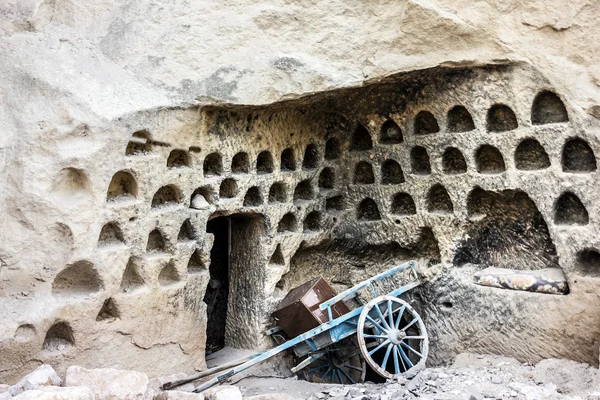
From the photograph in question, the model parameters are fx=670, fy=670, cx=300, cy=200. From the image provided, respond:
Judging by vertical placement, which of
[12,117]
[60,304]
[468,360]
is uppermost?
[12,117]

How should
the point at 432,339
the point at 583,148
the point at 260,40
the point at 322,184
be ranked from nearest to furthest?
1. the point at 583,148
2. the point at 260,40
3. the point at 432,339
4. the point at 322,184

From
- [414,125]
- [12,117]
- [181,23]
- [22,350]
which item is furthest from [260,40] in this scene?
[22,350]

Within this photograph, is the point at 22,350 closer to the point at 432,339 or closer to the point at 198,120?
the point at 198,120

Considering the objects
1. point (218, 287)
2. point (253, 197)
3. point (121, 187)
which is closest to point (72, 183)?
point (121, 187)

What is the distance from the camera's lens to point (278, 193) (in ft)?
22.0

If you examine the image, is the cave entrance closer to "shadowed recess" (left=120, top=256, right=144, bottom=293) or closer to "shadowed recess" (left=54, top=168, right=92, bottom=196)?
"shadowed recess" (left=120, top=256, right=144, bottom=293)

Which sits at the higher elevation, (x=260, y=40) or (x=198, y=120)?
(x=260, y=40)

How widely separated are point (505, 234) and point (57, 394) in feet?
13.3

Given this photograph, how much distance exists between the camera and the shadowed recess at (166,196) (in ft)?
18.6

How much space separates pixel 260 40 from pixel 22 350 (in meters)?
3.11

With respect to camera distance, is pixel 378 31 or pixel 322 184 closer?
pixel 378 31

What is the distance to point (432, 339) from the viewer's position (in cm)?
638

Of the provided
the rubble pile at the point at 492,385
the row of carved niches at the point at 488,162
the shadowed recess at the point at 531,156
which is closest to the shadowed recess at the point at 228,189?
the row of carved niches at the point at 488,162

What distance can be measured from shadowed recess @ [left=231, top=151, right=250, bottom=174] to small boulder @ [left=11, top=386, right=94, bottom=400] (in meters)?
2.85
